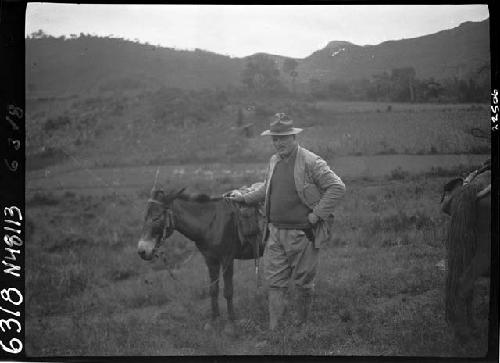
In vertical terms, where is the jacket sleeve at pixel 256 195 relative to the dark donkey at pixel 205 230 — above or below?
above

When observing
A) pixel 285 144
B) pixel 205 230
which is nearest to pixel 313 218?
pixel 285 144

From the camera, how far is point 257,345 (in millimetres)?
6238

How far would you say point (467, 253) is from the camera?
6207 millimetres

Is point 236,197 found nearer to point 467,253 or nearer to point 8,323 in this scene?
point 467,253

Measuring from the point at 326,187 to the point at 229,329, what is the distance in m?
1.98

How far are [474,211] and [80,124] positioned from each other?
4822 mm

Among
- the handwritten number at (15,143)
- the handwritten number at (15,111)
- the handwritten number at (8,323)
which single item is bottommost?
the handwritten number at (8,323)

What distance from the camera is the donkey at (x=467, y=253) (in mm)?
6156

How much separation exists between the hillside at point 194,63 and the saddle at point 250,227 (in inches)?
60.5

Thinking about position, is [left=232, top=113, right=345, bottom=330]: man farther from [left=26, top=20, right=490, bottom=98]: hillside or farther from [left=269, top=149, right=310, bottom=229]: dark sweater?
[left=26, top=20, right=490, bottom=98]: hillside

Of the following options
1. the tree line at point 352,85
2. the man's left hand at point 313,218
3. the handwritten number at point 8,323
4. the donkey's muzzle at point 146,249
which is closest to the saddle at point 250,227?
the man's left hand at point 313,218

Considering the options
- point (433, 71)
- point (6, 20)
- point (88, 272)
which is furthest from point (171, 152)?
point (433, 71)

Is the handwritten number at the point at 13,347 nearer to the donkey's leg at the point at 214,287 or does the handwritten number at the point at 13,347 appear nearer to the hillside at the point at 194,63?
the donkey's leg at the point at 214,287

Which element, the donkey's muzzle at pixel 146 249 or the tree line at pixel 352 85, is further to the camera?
the tree line at pixel 352 85
